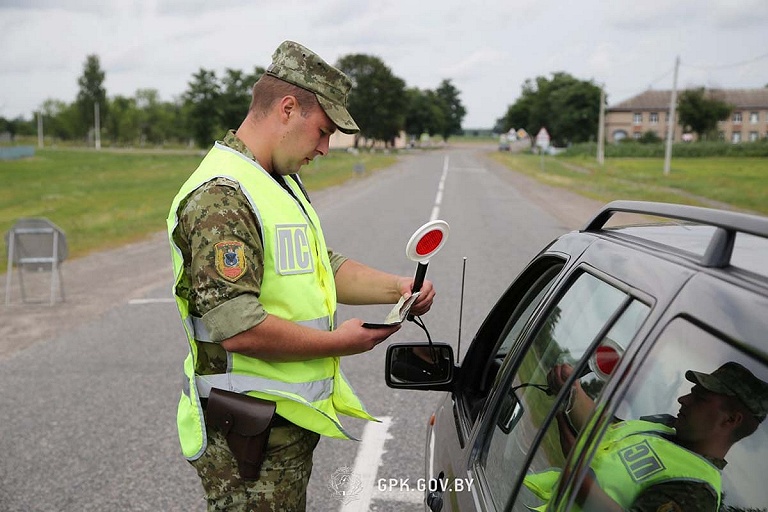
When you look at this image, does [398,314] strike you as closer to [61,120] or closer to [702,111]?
[702,111]

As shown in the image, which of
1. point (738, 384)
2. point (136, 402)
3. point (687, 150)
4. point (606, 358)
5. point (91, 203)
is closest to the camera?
point (738, 384)

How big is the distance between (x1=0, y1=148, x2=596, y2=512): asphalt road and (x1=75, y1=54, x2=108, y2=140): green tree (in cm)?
13278

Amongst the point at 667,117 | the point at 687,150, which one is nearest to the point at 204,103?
the point at 687,150

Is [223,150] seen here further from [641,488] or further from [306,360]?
[641,488]

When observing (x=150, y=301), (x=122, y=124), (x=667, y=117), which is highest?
(x=667, y=117)

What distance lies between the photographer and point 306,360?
7.38 feet

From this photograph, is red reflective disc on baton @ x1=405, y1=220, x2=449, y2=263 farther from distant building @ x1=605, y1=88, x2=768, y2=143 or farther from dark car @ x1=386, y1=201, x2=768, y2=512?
distant building @ x1=605, y1=88, x2=768, y2=143

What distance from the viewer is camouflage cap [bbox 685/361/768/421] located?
1139 millimetres

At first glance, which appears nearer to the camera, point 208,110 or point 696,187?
point 696,187

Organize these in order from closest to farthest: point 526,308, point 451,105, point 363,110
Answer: point 526,308, point 363,110, point 451,105

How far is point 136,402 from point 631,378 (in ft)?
15.2

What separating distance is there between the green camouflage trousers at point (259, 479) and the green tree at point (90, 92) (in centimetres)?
14260

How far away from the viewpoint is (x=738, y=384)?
3.91ft

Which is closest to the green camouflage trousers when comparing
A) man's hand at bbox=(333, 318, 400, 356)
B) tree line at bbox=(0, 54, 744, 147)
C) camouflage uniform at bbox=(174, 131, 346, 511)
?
camouflage uniform at bbox=(174, 131, 346, 511)
